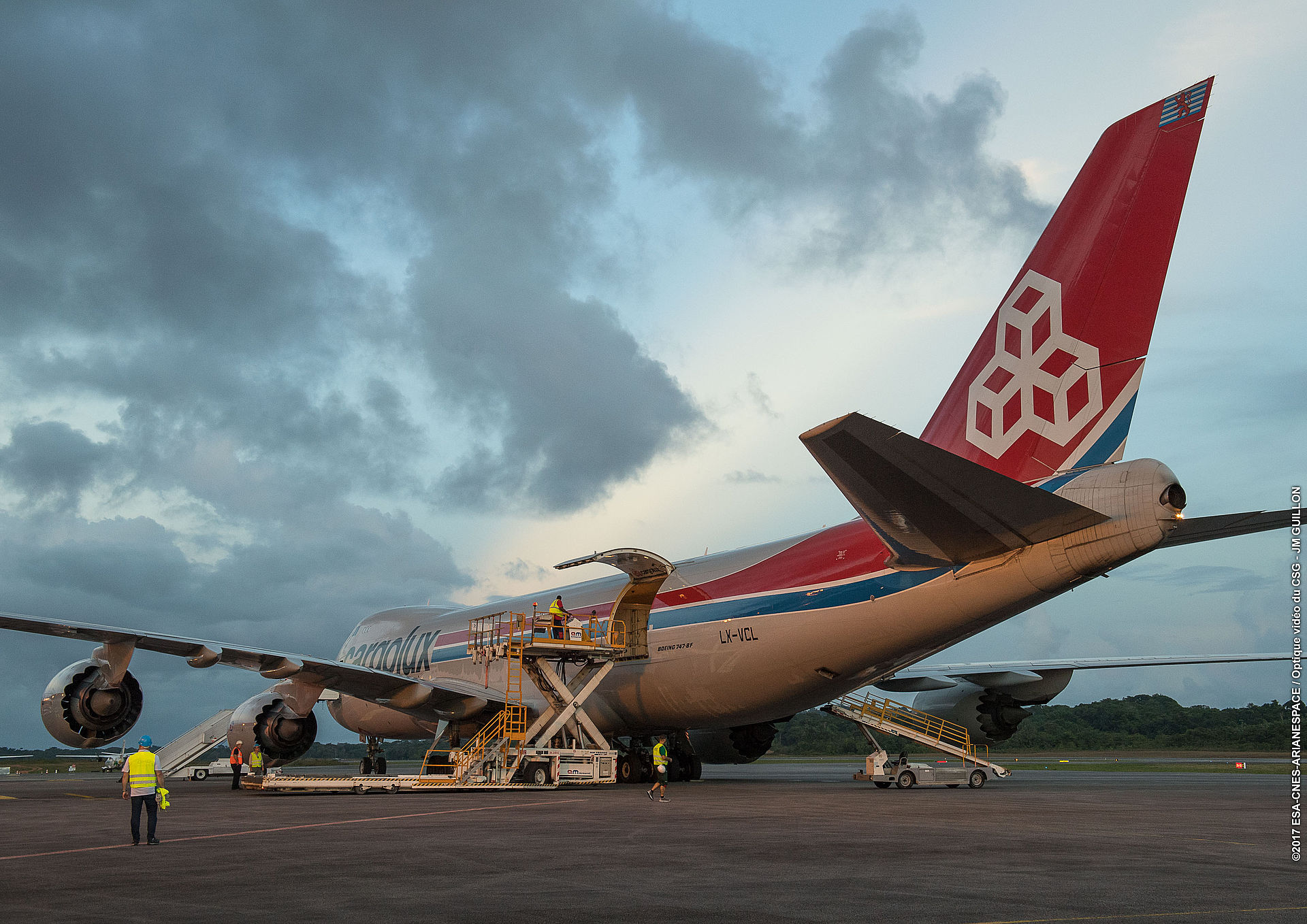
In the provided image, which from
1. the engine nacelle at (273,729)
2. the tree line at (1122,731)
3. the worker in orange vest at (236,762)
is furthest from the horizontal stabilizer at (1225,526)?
the tree line at (1122,731)

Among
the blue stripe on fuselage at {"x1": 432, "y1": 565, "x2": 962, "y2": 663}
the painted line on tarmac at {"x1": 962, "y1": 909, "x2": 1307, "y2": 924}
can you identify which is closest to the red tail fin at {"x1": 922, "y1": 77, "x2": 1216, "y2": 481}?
the blue stripe on fuselage at {"x1": 432, "y1": 565, "x2": 962, "y2": 663}

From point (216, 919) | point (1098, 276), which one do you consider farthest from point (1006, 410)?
point (216, 919)

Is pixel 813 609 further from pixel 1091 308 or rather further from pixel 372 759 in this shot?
pixel 372 759

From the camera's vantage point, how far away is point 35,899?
22.5 ft

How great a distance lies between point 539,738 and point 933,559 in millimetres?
10212

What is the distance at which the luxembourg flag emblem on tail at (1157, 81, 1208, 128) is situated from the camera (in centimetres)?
1174

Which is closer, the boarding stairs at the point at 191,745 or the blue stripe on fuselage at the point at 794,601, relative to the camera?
the blue stripe on fuselage at the point at 794,601

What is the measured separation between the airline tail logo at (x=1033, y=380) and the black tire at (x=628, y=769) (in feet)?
37.2

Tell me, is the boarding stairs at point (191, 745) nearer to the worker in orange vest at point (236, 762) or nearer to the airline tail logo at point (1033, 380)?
the worker in orange vest at point (236, 762)

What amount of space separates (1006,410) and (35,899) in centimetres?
1152

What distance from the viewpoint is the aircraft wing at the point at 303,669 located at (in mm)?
19578

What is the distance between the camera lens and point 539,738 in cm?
2011

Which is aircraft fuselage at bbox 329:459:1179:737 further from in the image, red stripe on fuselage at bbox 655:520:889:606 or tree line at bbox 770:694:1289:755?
tree line at bbox 770:694:1289:755

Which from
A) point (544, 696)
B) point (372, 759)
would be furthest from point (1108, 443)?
point (372, 759)
